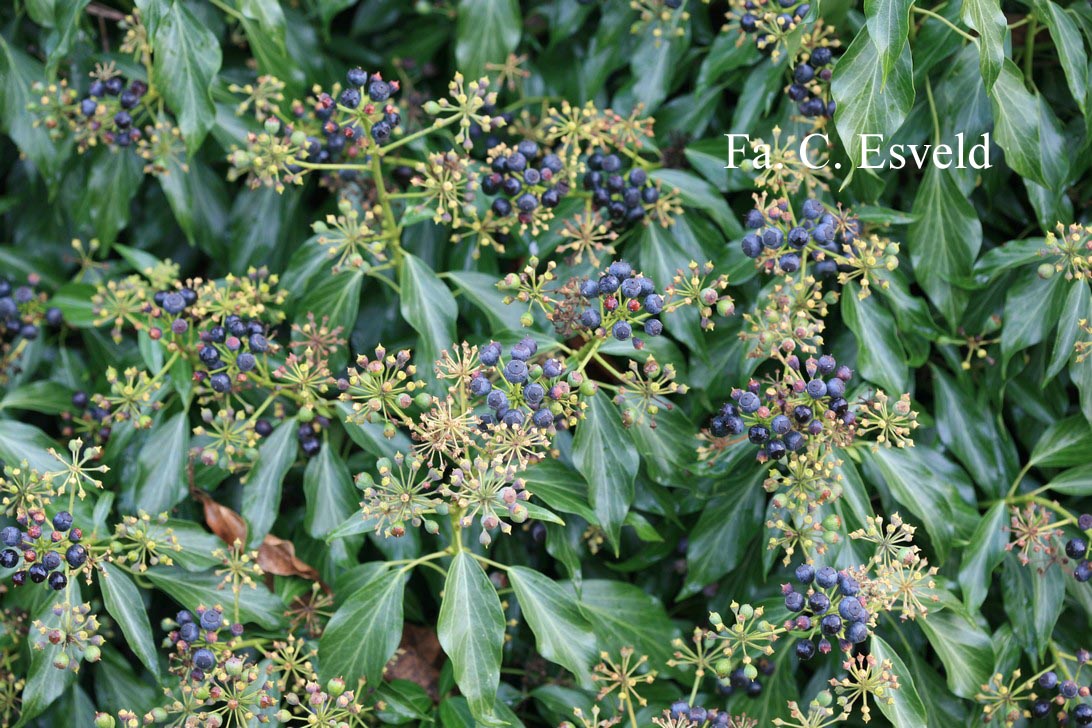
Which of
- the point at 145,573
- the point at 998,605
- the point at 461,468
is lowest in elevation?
the point at 998,605

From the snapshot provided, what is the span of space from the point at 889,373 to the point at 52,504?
6.26ft

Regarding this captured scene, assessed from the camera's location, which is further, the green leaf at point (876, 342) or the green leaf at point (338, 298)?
the green leaf at point (338, 298)

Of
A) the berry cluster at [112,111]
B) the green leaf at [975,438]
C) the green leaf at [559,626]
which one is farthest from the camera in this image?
the berry cluster at [112,111]

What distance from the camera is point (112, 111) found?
2750 mm

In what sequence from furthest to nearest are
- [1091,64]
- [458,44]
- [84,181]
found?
1. [84,181]
2. [458,44]
3. [1091,64]

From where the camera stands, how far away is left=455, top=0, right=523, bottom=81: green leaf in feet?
9.39

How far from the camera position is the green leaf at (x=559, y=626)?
228 cm

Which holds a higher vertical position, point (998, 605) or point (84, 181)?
point (84, 181)

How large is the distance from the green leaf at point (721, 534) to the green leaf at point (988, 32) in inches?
40.7

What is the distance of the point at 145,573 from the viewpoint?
2363mm

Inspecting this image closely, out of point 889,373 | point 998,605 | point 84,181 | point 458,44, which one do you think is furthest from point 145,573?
point 998,605

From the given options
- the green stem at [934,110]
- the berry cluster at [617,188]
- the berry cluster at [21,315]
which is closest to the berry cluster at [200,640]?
the berry cluster at [21,315]

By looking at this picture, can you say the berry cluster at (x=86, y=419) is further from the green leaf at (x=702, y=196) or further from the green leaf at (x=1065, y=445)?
the green leaf at (x=1065, y=445)

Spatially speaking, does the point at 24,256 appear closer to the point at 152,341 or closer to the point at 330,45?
the point at 152,341
